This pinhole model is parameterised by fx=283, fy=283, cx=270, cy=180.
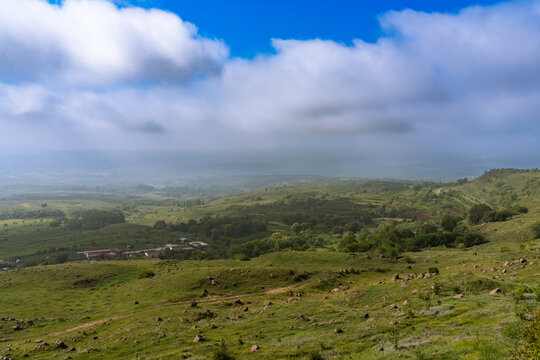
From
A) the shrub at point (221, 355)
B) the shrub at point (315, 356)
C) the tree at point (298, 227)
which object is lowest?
the tree at point (298, 227)

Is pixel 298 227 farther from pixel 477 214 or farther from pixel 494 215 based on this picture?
pixel 494 215

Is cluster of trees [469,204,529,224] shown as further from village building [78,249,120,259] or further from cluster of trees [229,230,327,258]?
village building [78,249,120,259]

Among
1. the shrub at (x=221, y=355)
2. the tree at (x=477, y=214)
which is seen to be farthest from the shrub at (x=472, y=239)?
the shrub at (x=221, y=355)

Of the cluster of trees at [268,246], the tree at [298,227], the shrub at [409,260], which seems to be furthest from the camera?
the tree at [298,227]

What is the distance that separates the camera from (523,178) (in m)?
189

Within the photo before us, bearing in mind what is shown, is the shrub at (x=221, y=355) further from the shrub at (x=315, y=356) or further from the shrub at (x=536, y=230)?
the shrub at (x=536, y=230)

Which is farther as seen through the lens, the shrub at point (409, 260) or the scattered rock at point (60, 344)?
the shrub at point (409, 260)

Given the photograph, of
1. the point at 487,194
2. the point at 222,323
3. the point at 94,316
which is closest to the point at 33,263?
the point at 94,316

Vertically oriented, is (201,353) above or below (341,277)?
above

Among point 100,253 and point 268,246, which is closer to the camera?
point 268,246

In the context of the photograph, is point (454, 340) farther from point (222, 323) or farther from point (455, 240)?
point (455, 240)

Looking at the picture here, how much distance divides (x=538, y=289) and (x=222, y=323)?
25.4m

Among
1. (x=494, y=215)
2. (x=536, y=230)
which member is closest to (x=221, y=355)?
(x=536, y=230)

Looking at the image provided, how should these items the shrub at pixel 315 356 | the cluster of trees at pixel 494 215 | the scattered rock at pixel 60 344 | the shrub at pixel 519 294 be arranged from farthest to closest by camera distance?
the cluster of trees at pixel 494 215
the scattered rock at pixel 60 344
the shrub at pixel 519 294
the shrub at pixel 315 356
